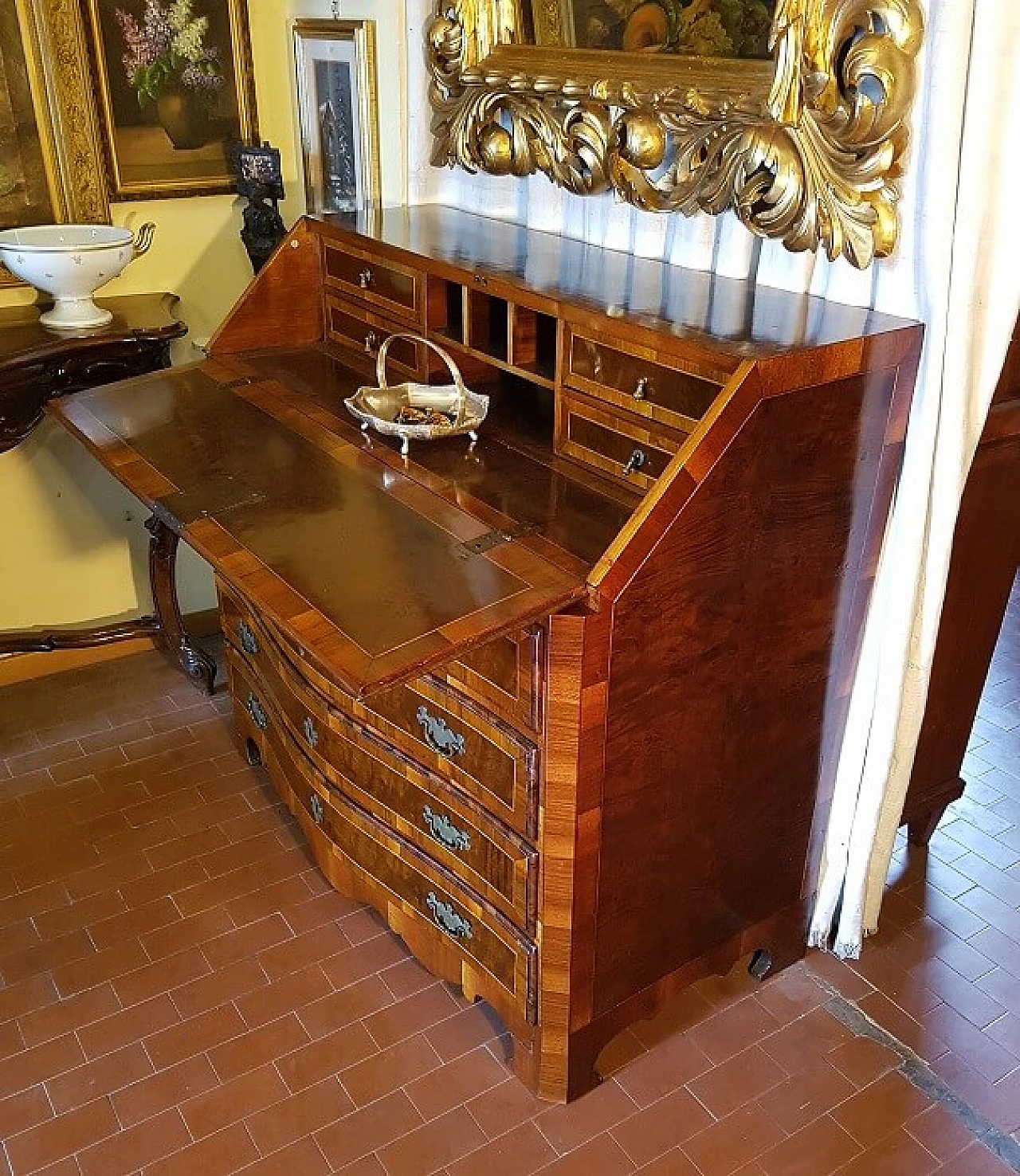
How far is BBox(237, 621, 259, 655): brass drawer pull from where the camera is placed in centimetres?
254

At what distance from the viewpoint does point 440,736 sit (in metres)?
1.95

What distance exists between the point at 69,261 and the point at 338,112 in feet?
2.47

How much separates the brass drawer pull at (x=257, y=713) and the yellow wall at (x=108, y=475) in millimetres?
810

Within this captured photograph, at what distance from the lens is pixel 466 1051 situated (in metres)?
2.14

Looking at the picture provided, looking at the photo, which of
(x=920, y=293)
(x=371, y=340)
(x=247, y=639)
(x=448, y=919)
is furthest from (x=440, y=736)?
(x=920, y=293)

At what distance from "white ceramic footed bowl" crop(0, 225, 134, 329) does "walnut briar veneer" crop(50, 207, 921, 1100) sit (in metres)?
0.48

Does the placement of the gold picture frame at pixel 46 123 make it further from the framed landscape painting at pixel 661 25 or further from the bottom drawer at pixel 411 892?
the bottom drawer at pixel 411 892

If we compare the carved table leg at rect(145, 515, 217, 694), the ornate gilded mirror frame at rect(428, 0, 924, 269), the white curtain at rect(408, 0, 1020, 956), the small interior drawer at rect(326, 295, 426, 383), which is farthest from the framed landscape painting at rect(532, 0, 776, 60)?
the carved table leg at rect(145, 515, 217, 694)

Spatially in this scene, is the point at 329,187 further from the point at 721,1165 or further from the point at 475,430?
the point at 721,1165

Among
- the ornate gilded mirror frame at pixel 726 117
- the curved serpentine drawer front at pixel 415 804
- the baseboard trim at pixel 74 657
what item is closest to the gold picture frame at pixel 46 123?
the ornate gilded mirror frame at pixel 726 117

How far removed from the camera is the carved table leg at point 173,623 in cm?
311

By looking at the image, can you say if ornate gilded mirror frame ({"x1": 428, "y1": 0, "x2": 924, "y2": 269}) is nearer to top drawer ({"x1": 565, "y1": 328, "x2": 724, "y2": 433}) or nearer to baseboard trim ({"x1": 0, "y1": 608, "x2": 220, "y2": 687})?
top drawer ({"x1": 565, "y1": 328, "x2": 724, "y2": 433})

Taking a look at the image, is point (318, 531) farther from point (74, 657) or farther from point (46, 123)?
point (74, 657)

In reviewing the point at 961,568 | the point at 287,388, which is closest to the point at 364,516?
the point at 287,388
